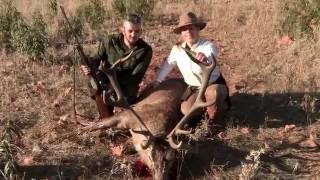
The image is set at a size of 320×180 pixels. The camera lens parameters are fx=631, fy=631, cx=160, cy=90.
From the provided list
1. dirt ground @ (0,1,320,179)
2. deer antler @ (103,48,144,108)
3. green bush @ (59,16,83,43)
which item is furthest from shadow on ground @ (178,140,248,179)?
green bush @ (59,16,83,43)

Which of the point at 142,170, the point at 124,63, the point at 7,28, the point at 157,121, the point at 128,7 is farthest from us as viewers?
the point at 128,7

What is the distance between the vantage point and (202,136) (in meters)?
7.50

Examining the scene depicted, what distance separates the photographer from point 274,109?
8484 mm

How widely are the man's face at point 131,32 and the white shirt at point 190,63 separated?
1.86 feet

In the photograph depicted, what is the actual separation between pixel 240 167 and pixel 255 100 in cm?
204

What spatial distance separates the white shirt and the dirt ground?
655 mm

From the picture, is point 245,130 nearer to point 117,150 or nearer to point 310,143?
point 310,143

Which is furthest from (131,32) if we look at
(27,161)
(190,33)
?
(27,161)

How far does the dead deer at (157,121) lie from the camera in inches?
260

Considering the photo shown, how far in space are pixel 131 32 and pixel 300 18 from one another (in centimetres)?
411

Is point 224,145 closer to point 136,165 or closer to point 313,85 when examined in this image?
point 136,165

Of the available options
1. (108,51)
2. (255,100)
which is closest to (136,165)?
(108,51)

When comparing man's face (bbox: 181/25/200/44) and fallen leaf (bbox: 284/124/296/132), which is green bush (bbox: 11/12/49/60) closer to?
man's face (bbox: 181/25/200/44)

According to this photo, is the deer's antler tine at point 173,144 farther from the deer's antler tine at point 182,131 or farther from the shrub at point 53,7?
the shrub at point 53,7
